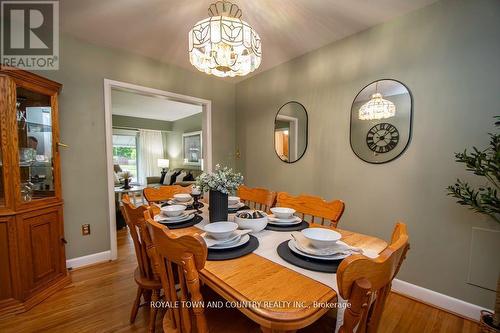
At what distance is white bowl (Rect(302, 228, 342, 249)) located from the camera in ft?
3.16

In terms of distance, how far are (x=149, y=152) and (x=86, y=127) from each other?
4.97m

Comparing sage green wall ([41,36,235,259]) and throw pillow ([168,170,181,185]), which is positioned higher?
sage green wall ([41,36,235,259])

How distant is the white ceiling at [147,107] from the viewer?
14.7 feet

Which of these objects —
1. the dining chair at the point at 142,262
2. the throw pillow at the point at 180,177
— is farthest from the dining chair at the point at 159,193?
the throw pillow at the point at 180,177

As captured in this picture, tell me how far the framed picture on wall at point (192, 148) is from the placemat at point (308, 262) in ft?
17.3

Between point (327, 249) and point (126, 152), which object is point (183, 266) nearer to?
point (327, 249)

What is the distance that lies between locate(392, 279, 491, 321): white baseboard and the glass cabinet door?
332 centimetres

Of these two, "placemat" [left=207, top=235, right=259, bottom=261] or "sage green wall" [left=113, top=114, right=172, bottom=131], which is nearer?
"placemat" [left=207, top=235, right=259, bottom=261]

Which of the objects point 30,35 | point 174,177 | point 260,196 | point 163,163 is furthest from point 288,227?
point 163,163

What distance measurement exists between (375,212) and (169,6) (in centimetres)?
257

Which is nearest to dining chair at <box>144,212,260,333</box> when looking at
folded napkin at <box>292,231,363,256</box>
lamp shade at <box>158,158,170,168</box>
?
folded napkin at <box>292,231,363,256</box>

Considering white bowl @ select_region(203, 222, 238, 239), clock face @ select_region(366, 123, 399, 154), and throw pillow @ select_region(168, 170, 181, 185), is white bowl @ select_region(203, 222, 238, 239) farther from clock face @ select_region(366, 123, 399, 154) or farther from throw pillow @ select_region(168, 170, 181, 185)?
throw pillow @ select_region(168, 170, 181, 185)

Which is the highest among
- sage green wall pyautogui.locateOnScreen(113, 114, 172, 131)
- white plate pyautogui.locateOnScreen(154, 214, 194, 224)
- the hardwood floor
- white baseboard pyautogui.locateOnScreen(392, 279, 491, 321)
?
sage green wall pyautogui.locateOnScreen(113, 114, 172, 131)

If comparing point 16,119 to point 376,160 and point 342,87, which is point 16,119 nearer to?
point 342,87
